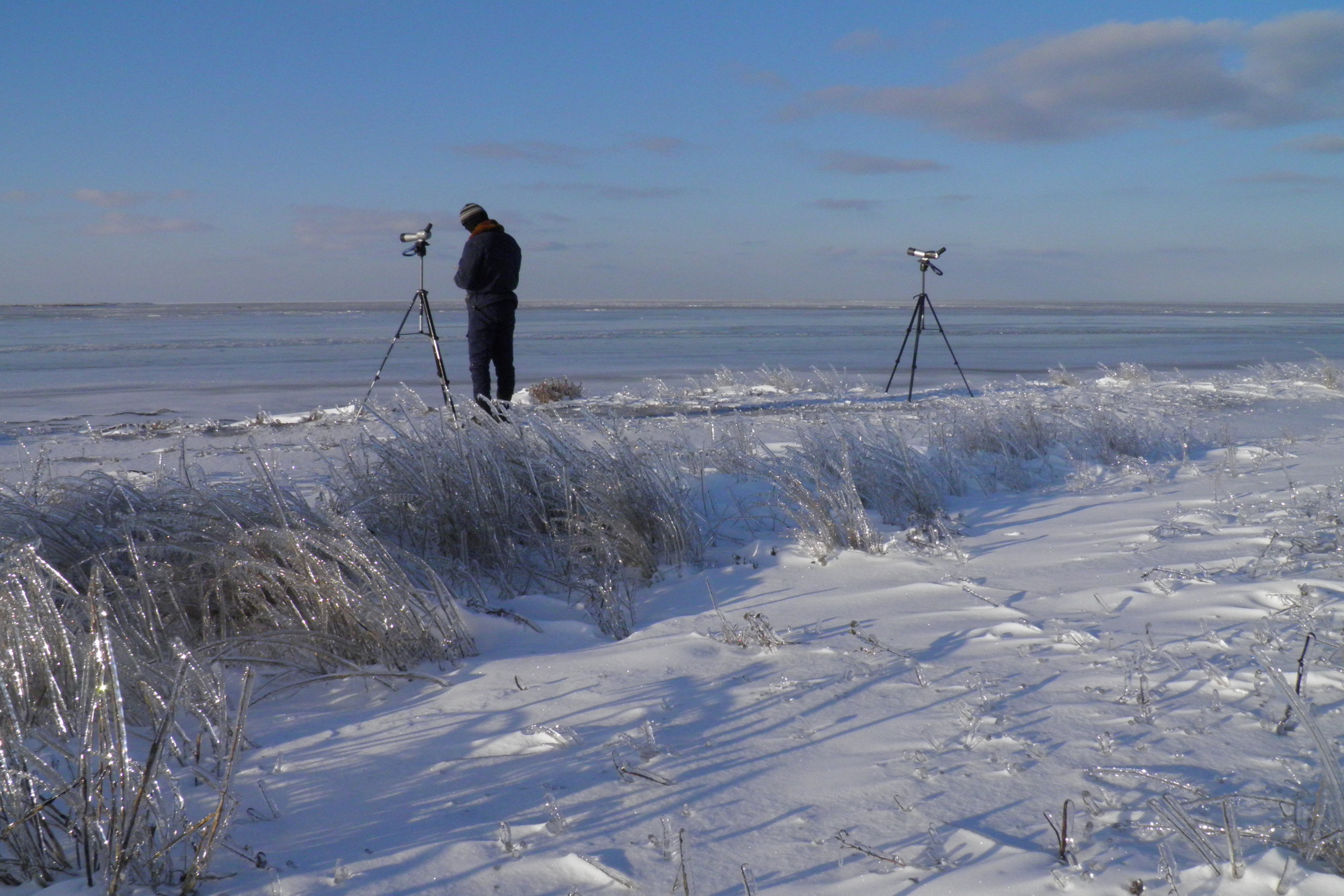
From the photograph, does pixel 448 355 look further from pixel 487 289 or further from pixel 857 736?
pixel 857 736

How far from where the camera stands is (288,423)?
26.1 feet

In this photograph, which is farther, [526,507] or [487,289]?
[487,289]

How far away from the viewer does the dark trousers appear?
23.6ft

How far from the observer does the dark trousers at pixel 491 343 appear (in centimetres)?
720

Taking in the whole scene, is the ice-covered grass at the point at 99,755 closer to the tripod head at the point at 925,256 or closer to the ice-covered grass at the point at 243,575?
the ice-covered grass at the point at 243,575

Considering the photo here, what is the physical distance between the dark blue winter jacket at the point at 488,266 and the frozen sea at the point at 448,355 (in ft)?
11.3

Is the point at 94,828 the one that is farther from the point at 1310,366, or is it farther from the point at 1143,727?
the point at 1310,366

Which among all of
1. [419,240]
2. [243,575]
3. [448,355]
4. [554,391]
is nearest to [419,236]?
[419,240]

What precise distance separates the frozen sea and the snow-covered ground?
7480 mm

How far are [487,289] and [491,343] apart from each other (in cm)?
43

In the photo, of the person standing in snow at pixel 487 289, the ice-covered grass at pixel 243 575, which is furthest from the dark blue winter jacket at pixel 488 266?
the ice-covered grass at pixel 243 575

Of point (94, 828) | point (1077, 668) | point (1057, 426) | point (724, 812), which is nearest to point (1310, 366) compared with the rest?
point (1057, 426)

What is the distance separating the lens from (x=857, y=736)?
7.00ft

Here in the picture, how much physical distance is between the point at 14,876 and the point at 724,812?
132 cm
